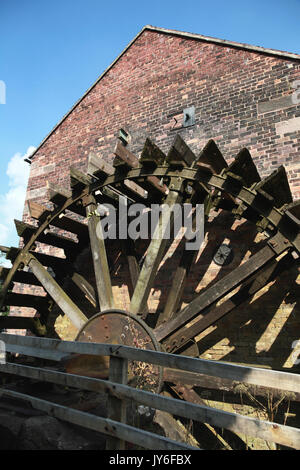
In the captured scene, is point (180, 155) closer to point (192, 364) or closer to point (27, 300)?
point (192, 364)

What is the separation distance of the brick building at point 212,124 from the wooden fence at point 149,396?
3027 millimetres

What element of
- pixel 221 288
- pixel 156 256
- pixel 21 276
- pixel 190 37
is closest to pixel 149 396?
pixel 221 288

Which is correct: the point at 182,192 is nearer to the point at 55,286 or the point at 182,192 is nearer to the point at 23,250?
the point at 55,286

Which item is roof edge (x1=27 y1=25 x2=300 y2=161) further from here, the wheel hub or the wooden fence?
the wooden fence

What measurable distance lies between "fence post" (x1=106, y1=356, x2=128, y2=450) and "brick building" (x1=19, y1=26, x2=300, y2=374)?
118 inches

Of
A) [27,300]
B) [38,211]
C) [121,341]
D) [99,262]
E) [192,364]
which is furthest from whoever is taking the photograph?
[27,300]

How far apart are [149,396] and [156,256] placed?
7.61 feet

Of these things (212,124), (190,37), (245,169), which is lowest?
(245,169)

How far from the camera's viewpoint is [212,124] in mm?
6172

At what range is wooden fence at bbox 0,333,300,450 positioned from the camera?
1776mm

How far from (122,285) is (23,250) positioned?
2006 millimetres

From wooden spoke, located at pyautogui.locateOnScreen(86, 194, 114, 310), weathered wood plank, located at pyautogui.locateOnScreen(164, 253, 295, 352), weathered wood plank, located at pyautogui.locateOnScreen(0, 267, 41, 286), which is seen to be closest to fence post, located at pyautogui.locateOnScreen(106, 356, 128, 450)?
weathered wood plank, located at pyautogui.locateOnScreen(164, 253, 295, 352)

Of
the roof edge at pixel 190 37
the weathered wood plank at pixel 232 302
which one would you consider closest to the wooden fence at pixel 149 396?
the weathered wood plank at pixel 232 302
